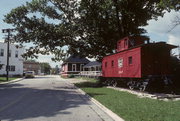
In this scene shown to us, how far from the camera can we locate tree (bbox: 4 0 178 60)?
31969mm

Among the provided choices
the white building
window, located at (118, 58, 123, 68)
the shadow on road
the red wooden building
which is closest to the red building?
the white building

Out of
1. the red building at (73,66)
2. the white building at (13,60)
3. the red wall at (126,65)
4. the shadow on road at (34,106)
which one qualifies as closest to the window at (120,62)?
the red wall at (126,65)

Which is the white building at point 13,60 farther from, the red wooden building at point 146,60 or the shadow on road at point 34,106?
the shadow on road at point 34,106

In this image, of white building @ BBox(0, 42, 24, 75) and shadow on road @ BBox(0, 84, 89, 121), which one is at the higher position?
white building @ BBox(0, 42, 24, 75)

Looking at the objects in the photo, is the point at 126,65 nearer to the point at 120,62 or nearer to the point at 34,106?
the point at 120,62

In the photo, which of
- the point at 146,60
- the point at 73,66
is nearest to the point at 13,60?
the point at 73,66

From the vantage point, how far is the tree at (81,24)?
105ft

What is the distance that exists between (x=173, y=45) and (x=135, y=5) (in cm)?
1131

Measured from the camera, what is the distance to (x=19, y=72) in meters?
70.4

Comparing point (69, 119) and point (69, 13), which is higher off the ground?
point (69, 13)

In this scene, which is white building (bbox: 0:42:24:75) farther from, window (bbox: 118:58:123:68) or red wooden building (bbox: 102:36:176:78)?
red wooden building (bbox: 102:36:176:78)

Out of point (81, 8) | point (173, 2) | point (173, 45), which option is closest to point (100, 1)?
point (81, 8)

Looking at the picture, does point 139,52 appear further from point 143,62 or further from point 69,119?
point 69,119

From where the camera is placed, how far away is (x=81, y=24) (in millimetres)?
32562
